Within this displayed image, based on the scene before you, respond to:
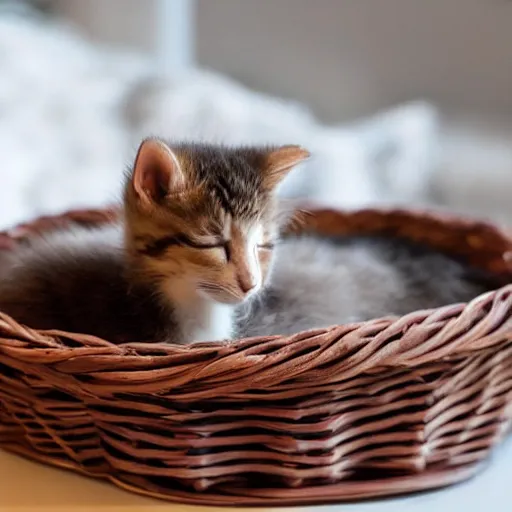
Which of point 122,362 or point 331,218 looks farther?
point 331,218

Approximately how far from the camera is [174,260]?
0.80 metres

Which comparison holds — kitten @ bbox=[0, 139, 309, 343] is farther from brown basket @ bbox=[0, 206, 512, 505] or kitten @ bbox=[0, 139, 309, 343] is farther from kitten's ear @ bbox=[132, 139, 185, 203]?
brown basket @ bbox=[0, 206, 512, 505]

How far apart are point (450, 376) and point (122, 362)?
304mm

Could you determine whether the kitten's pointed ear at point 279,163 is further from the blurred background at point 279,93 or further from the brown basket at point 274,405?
the blurred background at point 279,93

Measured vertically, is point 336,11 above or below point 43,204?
above

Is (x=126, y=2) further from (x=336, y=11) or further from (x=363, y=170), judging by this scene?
(x=363, y=170)

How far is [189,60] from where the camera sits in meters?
2.33

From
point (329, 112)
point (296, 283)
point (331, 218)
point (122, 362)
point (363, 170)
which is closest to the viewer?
point (122, 362)

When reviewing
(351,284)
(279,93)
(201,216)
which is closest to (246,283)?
(201,216)

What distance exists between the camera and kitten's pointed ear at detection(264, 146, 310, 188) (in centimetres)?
84

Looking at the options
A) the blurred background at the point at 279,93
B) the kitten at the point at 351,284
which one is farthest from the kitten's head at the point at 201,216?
the blurred background at the point at 279,93

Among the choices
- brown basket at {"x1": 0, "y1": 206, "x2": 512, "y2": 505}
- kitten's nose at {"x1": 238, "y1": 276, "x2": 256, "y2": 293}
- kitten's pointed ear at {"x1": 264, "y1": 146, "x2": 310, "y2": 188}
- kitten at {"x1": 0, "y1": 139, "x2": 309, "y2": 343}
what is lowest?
brown basket at {"x1": 0, "y1": 206, "x2": 512, "y2": 505}

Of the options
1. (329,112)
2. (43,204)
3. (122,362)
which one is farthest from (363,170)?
(122,362)

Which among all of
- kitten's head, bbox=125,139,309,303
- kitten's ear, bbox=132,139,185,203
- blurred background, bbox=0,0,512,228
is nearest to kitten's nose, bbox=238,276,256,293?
kitten's head, bbox=125,139,309,303
